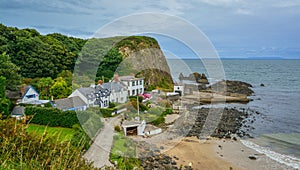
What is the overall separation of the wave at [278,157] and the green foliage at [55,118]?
41.4 feet

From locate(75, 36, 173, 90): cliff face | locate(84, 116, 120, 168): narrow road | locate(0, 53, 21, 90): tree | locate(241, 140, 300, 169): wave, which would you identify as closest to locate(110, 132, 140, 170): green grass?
locate(84, 116, 120, 168): narrow road

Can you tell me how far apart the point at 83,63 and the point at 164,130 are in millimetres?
17716

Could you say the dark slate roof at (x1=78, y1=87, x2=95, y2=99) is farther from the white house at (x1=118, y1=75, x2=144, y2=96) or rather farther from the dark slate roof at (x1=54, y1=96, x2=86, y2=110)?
the white house at (x1=118, y1=75, x2=144, y2=96)

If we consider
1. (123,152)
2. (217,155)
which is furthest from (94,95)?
(217,155)

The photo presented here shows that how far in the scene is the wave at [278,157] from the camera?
15023mm

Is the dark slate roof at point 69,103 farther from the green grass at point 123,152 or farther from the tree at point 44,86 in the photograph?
the green grass at point 123,152

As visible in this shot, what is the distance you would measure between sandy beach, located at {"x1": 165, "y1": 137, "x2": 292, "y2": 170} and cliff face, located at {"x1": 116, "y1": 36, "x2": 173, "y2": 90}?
16.1 m

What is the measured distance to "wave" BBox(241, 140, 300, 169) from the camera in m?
15.0

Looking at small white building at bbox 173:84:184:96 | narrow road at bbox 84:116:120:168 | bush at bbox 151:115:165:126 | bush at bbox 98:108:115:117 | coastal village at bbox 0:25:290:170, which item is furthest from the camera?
small white building at bbox 173:84:184:96

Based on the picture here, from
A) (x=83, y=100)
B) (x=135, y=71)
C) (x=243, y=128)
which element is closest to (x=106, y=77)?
(x=135, y=71)

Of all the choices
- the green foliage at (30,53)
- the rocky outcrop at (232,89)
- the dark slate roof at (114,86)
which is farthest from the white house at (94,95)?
the rocky outcrop at (232,89)

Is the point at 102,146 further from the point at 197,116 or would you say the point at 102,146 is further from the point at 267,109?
the point at 267,109

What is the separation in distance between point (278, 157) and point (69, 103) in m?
15.4

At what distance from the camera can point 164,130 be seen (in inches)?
795
